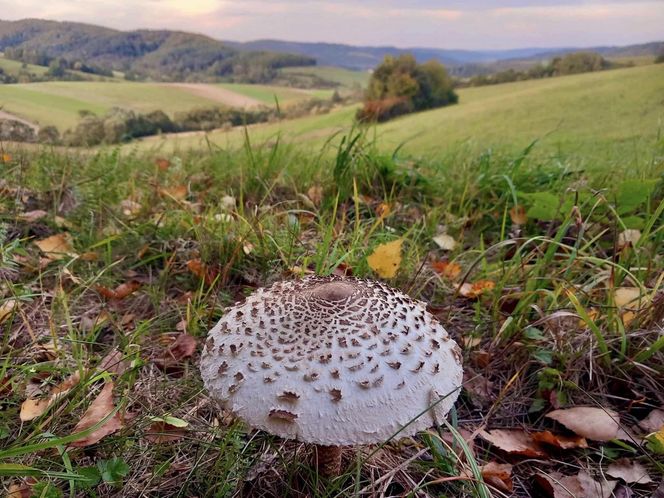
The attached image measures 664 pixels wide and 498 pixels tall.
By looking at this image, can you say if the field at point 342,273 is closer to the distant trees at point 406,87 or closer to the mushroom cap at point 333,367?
the mushroom cap at point 333,367

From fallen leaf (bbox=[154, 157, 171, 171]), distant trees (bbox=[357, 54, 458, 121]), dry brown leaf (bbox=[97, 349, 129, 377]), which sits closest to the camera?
dry brown leaf (bbox=[97, 349, 129, 377])

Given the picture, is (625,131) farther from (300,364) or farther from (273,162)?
(300,364)

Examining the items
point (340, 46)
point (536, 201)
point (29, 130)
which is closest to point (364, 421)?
point (536, 201)

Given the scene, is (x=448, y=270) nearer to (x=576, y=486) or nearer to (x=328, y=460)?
(x=576, y=486)

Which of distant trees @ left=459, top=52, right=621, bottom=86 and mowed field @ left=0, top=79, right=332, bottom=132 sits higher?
distant trees @ left=459, top=52, right=621, bottom=86

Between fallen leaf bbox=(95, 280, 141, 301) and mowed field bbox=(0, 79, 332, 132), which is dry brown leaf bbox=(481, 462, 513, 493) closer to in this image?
fallen leaf bbox=(95, 280, 141, 301)

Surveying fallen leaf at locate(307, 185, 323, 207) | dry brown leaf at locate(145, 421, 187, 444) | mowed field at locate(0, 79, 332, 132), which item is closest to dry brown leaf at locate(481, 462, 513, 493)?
dry brown leaf at locate(145, 421, 187, 444)
